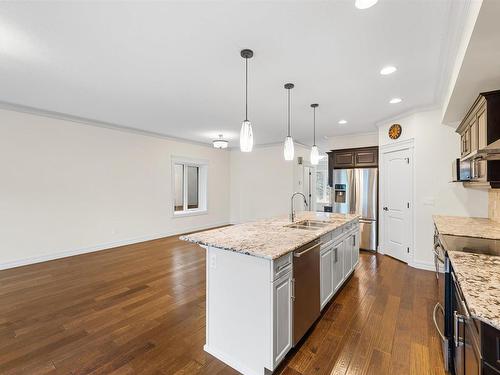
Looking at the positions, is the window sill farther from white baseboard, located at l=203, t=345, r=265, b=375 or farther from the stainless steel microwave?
the stainless steel microwave

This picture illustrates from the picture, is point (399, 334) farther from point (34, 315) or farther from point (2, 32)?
point (2, 32)

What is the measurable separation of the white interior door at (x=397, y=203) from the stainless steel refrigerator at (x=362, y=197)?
28 cm

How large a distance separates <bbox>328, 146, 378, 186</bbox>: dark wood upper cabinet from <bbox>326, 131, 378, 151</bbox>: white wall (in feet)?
1.11

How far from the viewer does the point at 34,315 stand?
2.61 metres

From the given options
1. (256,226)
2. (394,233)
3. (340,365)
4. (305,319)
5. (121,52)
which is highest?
(121,52)

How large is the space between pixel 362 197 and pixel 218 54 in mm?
4197

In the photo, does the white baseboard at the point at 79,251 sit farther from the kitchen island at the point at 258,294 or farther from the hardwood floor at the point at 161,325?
the kitchen island at the point at 258,294

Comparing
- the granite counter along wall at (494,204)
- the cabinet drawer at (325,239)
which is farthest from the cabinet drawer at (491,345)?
the granite counter along wall at (494,204)

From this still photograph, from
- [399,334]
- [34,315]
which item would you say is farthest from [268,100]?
[34,315]

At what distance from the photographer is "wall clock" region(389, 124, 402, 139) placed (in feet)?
14.6

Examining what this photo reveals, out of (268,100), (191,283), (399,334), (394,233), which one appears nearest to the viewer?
(399,334)

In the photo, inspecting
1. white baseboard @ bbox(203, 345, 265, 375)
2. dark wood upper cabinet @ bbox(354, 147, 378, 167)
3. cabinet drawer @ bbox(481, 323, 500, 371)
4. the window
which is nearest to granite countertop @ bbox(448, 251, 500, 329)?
cabinet drawer @ bbox(481, 323, 500, 371)

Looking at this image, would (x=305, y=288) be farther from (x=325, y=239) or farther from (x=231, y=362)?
(x=231, y=362)

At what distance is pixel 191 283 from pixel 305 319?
187 centimetres
